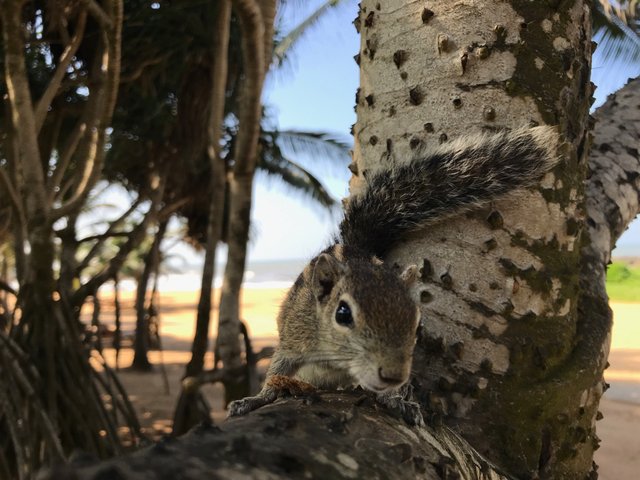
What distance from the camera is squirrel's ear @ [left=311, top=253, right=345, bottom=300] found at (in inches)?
56.7

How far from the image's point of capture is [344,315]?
4.50 feet

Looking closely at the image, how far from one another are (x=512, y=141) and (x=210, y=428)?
94 cm

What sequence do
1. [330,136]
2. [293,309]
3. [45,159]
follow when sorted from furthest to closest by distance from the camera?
[330,136]
[45,159]
[293,309]

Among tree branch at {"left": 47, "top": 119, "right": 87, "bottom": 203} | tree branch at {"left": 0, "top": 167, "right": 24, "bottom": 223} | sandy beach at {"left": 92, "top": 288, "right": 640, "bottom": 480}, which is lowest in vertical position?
sandy beach at {"left": 92, "top": 288, "right": 640, "bottom": 480}

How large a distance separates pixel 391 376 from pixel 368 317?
0.19 metres

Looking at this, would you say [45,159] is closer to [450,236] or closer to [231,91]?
[231,91]

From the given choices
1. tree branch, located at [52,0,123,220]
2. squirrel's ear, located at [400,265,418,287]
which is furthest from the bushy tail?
tree branch, located at [52,0,123,220]

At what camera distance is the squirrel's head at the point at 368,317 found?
120 centimetres

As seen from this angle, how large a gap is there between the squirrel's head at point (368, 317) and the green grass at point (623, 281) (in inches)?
132

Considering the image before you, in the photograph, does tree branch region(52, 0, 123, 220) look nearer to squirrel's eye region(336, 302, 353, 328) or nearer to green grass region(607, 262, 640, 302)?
squirrel's eye region(336, 302, 353, 328)

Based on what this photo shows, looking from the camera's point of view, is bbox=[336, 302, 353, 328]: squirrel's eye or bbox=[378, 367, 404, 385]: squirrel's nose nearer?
bbox=[378, 367, 404, 385]: squirrel's nose

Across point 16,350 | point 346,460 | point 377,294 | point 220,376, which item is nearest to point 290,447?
point 346,460

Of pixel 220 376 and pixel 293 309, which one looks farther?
pixel 220 376

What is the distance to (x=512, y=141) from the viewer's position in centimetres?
124
